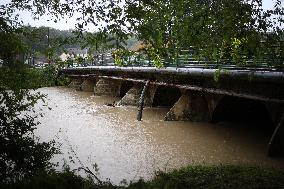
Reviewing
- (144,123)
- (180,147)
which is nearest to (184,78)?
(144,123)

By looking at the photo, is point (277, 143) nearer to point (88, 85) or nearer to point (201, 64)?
point (201, 64)

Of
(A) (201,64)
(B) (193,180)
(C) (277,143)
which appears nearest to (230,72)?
(A) (201,64)

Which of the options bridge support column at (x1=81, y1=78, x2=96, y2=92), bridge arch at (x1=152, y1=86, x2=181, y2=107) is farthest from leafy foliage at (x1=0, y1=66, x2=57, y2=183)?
bridge support column at (x1=81, y1=78, x2=96, y2=92)

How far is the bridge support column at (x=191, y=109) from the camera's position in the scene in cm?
A: 1844

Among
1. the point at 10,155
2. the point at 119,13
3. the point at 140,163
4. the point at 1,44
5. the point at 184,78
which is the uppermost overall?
the point at 119,13

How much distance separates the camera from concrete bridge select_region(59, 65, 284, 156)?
12008 mm

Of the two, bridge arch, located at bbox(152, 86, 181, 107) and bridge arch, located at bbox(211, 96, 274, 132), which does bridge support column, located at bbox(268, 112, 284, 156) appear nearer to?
bridge arch, located at bbox(211, 96, 274, 132)

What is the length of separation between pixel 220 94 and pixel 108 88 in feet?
65.7

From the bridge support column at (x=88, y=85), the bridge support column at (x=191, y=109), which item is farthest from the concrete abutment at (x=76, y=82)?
the bridge support column at (x=191, y=109)

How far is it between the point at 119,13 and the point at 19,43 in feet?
9.86

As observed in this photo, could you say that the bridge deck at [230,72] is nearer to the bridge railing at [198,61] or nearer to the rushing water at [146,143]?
the bridge railing at [198,61]

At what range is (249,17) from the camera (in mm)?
5730

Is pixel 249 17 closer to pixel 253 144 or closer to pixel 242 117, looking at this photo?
pixel 253 144

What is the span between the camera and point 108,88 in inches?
1340
